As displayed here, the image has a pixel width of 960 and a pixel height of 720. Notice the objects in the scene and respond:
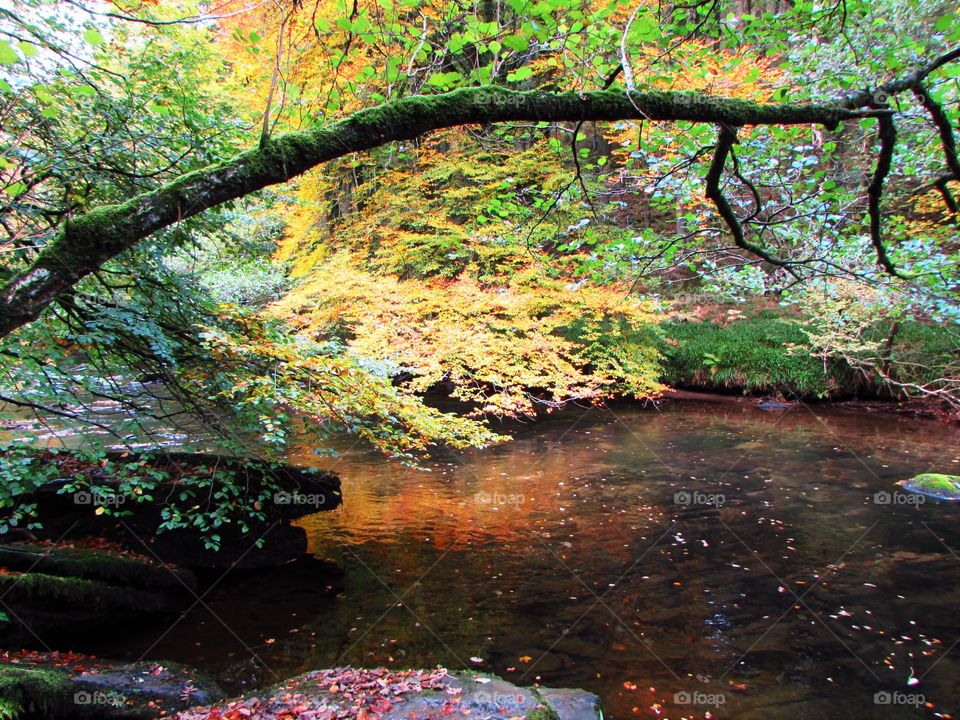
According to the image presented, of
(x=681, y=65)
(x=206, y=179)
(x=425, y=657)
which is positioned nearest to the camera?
(x=206, y=179)

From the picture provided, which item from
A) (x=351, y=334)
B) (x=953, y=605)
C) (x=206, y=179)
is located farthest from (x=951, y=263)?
(x=351, y=334)

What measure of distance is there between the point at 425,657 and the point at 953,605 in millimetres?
4856

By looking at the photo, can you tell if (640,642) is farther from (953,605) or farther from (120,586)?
(120,586)

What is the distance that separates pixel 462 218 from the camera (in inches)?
484
